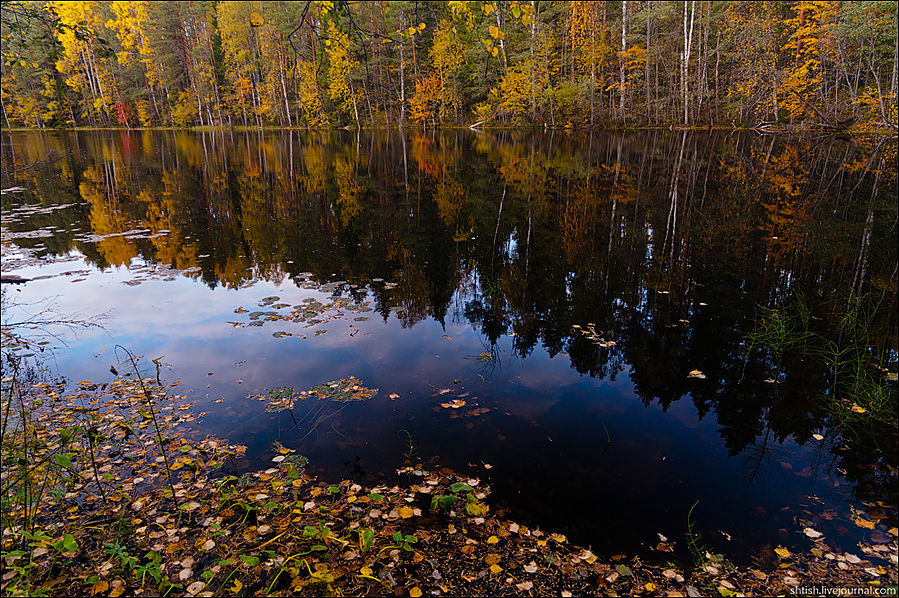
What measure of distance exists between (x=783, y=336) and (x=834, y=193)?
1380cm

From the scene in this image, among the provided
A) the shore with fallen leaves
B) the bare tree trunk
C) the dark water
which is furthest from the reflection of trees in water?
the bare tree trunk

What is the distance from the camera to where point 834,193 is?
16.4 m

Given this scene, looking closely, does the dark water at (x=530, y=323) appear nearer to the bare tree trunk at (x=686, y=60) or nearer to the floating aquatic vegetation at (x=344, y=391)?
the floating aquatic vegetation at (x=344, y=391)

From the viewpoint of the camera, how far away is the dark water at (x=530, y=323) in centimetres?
457

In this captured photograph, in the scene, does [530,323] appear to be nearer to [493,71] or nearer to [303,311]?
[303,311]

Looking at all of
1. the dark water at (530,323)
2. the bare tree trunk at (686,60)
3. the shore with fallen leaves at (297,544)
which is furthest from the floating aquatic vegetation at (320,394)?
the bare tree trunk at (686,60)

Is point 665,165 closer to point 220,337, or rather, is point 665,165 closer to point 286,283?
point 286,283

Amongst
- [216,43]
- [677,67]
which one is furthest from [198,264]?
[216,43]

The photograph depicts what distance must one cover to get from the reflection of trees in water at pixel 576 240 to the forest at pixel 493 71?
840 cm

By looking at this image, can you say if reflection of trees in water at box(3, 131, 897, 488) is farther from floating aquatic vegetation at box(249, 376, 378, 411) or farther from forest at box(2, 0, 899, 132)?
forest at box(2, 0, 899, 132)

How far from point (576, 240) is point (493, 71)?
45805mm

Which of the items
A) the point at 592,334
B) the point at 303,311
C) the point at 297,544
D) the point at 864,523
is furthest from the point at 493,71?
the point at 297,544

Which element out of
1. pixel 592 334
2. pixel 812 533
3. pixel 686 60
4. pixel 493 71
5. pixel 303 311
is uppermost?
pixel 493 71

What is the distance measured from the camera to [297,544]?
371cm
